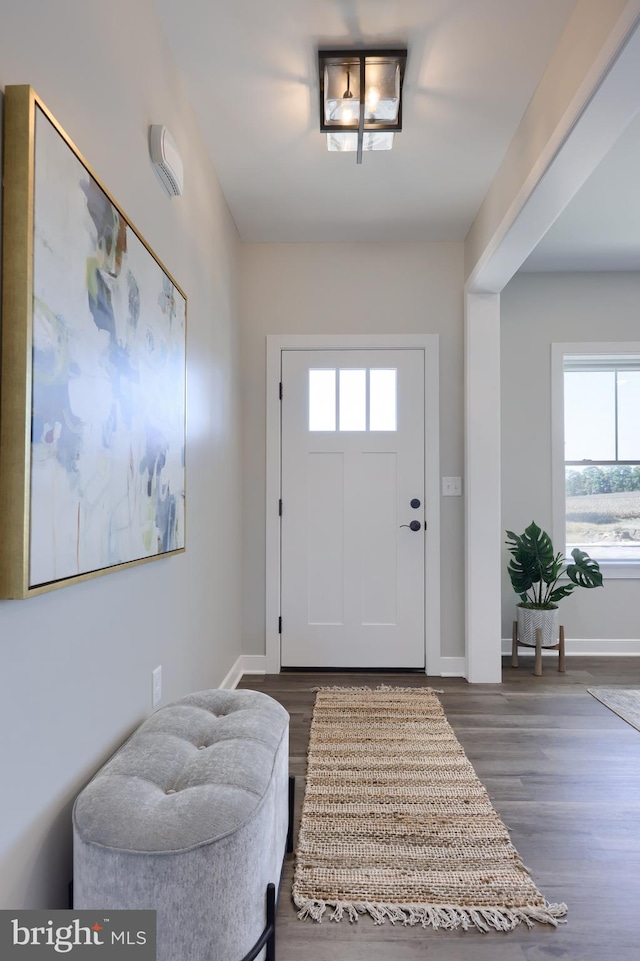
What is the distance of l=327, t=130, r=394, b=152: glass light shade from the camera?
258 cm

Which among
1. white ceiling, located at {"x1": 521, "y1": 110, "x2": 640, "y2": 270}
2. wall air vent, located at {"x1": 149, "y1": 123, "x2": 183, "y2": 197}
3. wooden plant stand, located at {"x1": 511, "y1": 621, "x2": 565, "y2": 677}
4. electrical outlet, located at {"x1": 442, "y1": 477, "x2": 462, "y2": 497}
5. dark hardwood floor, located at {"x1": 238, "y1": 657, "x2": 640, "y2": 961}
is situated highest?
white ceiling, located at {"x1": 521, "y1": 110, "x2": 640, "y2": 270}

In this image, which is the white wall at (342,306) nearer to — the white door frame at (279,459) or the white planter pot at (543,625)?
the white door frame at (279,459)

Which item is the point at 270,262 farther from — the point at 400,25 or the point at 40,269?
the point at 40,269

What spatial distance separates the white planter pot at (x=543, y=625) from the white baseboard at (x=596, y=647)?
31cm

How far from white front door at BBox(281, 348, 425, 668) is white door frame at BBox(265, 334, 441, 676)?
0.04 metres

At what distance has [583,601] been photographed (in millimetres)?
4199

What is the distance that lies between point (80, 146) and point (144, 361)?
565 mm

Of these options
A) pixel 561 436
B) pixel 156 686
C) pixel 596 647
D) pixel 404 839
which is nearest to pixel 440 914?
pixel 404 839

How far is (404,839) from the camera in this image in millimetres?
1912

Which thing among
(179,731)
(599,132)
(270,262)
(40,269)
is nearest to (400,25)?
(599,132)

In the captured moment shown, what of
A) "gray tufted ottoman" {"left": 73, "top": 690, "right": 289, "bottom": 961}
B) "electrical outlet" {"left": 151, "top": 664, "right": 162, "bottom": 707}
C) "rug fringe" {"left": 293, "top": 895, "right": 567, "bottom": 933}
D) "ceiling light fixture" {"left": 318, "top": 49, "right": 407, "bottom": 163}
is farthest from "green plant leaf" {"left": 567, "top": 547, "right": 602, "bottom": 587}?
"gray tufted ottoman" {"left": 73, "top": 690, "right": 289, "bottom": 961}

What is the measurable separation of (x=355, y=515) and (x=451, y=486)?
0.60 meters

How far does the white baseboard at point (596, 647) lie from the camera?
4.16m

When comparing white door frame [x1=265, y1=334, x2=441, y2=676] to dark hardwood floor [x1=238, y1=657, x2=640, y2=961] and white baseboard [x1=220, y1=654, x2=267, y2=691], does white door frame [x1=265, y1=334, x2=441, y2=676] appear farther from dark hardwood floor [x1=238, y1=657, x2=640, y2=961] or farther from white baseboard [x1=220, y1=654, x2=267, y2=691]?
dark hardwood floor [x1=238, y1=657, x2=640, y2=961]
